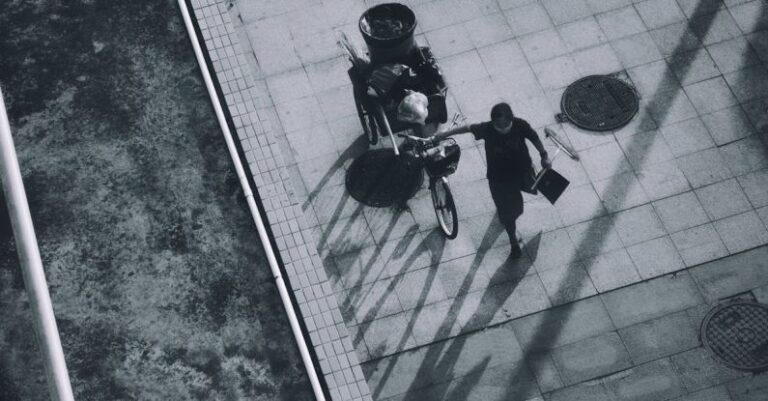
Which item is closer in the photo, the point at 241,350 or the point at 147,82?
the point at 241,350

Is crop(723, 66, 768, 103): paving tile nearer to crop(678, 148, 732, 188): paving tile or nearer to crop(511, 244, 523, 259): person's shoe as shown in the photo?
crop(678, 148, 732, 188): paving tile

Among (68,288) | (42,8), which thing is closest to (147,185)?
(68,288)

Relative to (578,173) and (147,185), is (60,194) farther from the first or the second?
(578,173)

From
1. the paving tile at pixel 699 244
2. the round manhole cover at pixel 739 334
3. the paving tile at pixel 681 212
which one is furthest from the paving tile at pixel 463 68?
the round manhole cover at pixel 739 334

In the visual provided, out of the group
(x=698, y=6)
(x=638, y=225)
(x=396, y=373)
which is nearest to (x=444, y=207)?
(x=396, y=373)

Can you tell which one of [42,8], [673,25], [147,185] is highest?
[42,8]

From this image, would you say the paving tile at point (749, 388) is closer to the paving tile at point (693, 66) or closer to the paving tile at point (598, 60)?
the paving tile at point (693, 66)

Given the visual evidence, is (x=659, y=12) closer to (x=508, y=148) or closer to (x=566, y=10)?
(x=566, y=10)
